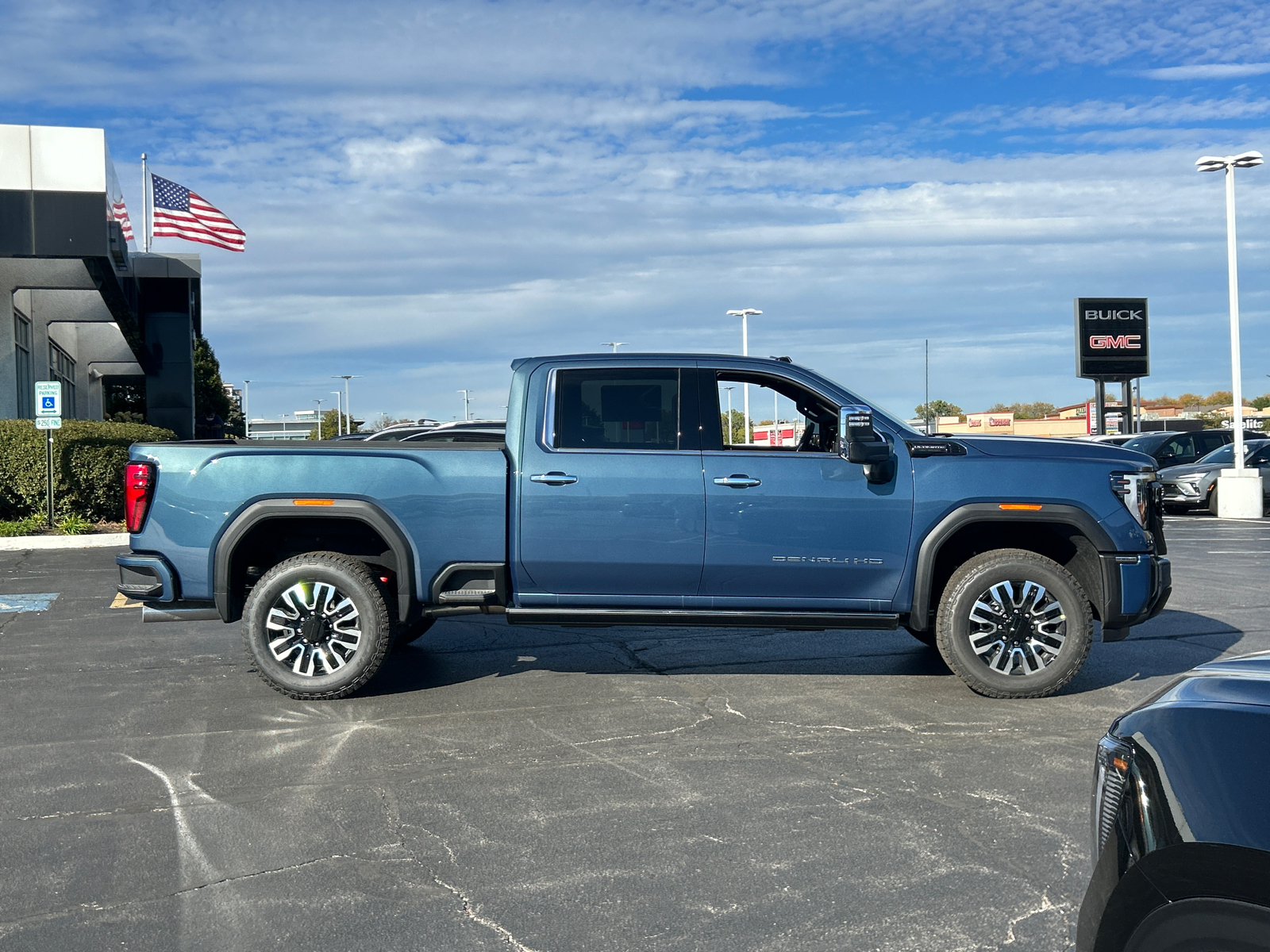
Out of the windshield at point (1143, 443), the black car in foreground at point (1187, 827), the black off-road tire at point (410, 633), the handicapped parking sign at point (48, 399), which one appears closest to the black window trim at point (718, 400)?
the black off-road tire at point (410, 633)

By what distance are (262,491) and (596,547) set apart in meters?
2.04

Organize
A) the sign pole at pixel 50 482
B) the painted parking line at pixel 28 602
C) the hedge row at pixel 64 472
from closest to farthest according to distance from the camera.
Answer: the painted parking line at pixel 28 602 → the sign pole at pixel 50 482 → the hedge row at pixel 64 472

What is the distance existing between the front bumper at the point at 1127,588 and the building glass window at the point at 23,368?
1013 inches

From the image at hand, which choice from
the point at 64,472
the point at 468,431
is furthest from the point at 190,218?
Result: the point at 468,431

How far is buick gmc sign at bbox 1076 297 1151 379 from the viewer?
1467 inches

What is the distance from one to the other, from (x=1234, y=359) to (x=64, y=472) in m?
23.7

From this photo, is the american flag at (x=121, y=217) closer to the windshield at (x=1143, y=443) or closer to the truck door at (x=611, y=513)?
the truck door at (x=611, y=513)

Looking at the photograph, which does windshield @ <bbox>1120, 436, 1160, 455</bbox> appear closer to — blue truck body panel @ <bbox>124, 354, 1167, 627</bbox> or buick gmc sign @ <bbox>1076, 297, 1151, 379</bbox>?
buick gmc sign @ <bbox>1076, 297, 1151, 379</bbox>

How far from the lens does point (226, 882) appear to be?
404cm

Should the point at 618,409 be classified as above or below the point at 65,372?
below

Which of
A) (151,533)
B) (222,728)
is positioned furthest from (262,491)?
(222,728)

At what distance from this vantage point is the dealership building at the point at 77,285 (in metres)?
21.9

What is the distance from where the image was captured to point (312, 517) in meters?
6.85

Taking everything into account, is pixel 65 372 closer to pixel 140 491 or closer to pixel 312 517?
pixel 140 491
